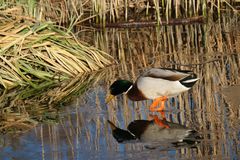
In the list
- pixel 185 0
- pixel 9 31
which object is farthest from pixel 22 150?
pixel 185 0

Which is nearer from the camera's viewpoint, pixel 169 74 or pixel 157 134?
pixel 157 134

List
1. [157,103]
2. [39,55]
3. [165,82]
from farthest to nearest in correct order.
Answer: [39,55], [157,103], [165,82]

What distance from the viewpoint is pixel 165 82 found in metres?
7.54

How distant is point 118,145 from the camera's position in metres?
6.55

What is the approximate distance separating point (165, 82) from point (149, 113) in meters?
0.42

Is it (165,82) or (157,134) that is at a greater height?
(165,82)

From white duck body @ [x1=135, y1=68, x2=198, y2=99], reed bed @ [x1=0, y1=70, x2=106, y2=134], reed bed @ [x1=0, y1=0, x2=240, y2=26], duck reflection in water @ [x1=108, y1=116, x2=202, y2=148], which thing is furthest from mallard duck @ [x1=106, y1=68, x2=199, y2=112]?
reed bed @ [x1=0, y1=0, x2=240, y2=26]

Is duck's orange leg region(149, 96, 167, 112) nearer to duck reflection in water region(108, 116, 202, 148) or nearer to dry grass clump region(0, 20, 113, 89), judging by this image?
duck reflection in water region(108, 116, 202, 148)

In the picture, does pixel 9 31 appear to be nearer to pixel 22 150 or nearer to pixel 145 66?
pixel 145 66

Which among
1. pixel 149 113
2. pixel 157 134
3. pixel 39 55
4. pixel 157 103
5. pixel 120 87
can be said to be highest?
pixel 39 55

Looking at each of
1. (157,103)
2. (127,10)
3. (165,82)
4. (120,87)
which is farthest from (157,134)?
(127,10)

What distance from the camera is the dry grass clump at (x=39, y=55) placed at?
9.52m

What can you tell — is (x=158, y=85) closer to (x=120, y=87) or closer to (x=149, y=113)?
(x=149, y=113)

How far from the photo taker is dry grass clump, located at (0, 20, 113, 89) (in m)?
9.52
